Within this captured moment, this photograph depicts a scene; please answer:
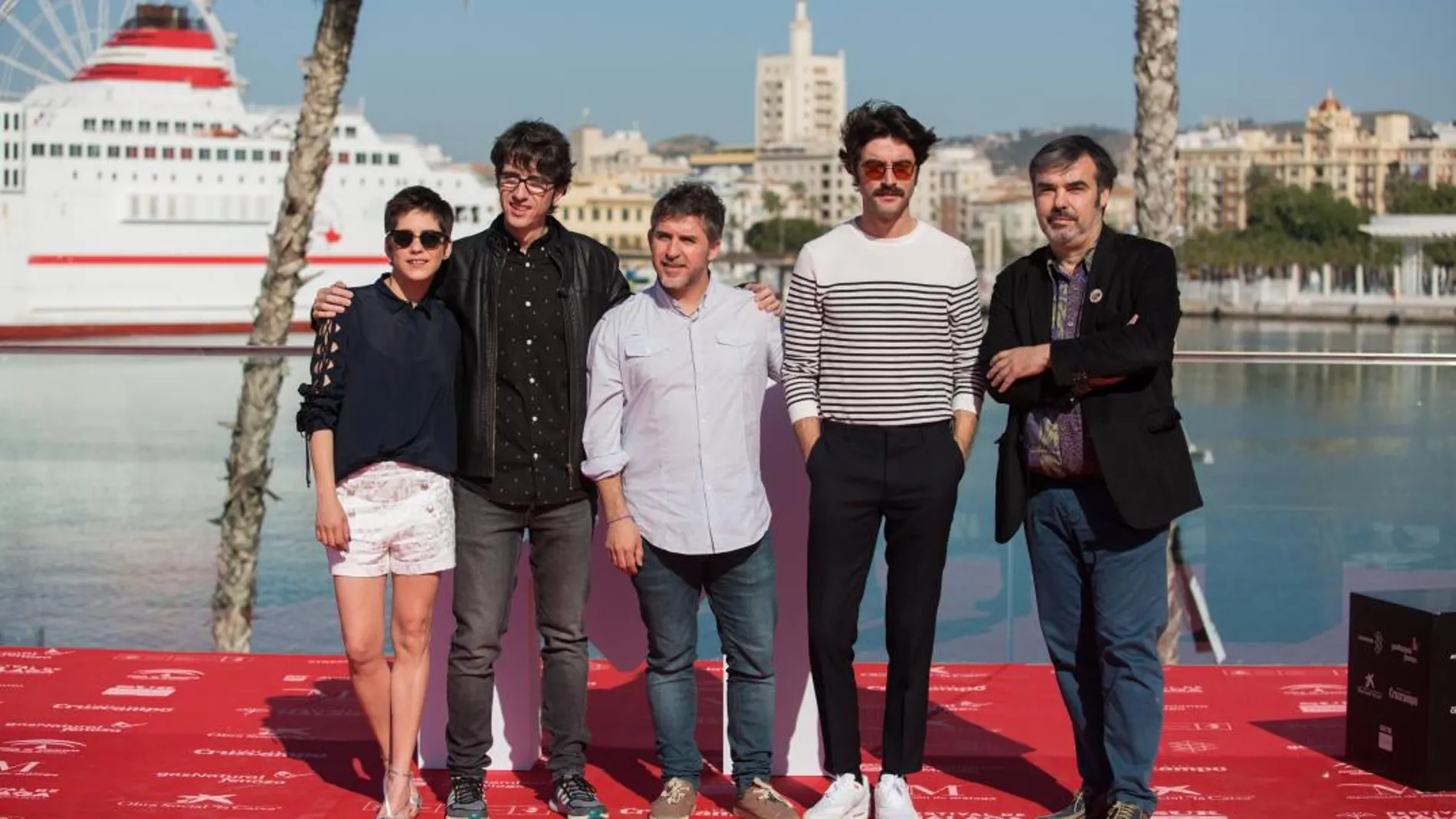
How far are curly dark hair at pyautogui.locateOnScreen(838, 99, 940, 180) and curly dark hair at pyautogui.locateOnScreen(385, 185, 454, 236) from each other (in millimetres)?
812

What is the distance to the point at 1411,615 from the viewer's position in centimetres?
395

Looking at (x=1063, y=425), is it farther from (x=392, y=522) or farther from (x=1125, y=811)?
(x=392, y=522)

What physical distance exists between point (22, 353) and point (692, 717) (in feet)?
11.5

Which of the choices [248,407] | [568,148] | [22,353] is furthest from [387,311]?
[248,407]

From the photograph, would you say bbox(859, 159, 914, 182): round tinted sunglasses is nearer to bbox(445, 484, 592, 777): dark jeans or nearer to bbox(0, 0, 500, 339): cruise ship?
bbox(445, 484, 592, 777): dark jeans

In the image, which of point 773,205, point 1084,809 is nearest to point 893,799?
point 1084,809

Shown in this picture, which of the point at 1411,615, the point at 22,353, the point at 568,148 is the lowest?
the point at 1411,615

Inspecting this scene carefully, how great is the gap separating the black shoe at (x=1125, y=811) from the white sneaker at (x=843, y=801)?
51 centimetres

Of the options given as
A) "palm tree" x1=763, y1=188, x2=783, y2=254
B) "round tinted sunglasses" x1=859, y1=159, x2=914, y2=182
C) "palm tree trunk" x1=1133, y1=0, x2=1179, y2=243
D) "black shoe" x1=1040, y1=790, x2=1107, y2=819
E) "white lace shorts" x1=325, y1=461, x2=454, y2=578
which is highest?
"palm tree" x1=763, y1=188, x2=783, y2=254

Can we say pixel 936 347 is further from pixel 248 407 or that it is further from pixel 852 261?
pixel 248 407

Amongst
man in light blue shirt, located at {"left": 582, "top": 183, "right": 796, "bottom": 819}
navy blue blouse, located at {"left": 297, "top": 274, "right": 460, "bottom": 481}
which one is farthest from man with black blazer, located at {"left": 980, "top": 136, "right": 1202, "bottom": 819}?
navy blue blouse, located at {"left": 297, "top": 274, "right": 460, "bottom": 481}

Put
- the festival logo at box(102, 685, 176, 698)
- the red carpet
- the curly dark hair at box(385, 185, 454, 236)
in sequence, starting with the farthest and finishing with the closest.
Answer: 1. the festival logo at box(102, 685, 176, 698)
2. the red carpet
3. the curly dark hair at box(385, 185, 454, 236)

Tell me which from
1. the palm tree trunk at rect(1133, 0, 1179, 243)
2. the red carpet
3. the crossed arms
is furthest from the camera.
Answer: the palm tree trunk at rect(1133, 0, 1179, 243)

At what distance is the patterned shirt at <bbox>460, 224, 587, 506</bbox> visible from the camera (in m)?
3.58
